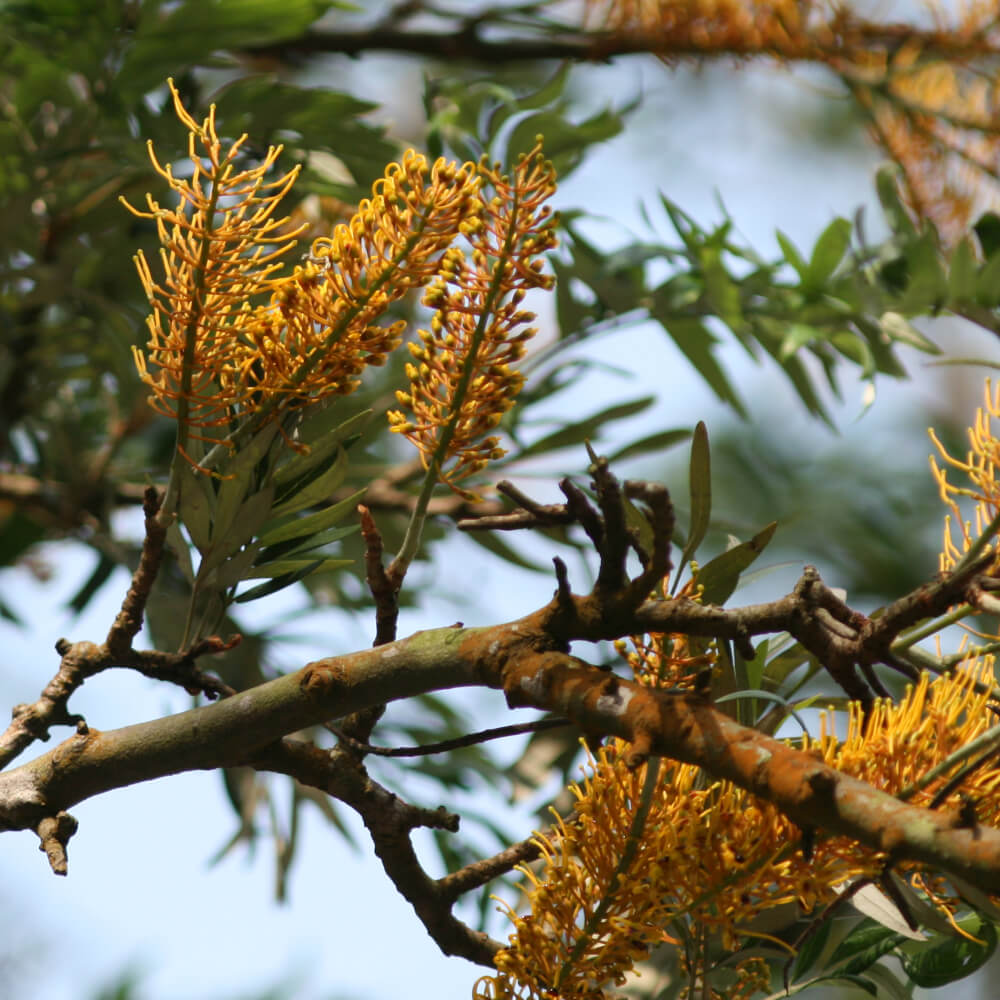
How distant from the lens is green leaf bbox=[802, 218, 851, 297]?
25.1 inches

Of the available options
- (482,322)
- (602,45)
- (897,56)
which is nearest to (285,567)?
(482,322)

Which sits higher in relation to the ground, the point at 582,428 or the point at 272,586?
the point at 582,428

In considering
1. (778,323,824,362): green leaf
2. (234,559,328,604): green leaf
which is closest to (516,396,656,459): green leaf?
(778,323,824,362): green leaf

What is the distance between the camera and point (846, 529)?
81.4 inches

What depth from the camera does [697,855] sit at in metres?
0.31

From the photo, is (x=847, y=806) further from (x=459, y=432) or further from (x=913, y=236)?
(x=913, y=236)

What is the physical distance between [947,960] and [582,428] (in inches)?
17.6

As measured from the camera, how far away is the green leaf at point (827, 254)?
2.10 ft

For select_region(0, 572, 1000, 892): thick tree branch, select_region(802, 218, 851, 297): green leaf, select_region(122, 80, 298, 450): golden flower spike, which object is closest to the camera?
select_region(0, 572, 1000, 892): thick tree branch

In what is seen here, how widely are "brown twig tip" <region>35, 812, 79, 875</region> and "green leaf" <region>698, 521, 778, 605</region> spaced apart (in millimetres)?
215

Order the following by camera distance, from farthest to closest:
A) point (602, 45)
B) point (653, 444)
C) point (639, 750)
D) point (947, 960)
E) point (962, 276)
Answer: point (602, 45) < point (653, 444) < point (962, 276) < point (947, 960) < point (639, 750)

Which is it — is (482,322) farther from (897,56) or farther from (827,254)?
(897,56)

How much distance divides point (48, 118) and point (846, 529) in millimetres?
1612

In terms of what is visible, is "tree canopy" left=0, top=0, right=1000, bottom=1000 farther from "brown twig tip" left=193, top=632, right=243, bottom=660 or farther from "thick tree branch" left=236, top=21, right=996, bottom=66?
"thick tree branch" left=236, top=21, right=996, bottom=66
